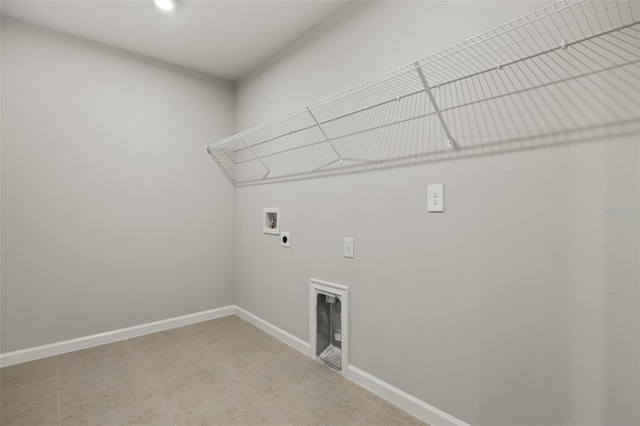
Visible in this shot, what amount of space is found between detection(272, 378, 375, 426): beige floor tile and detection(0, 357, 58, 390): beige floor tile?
5.28 feet

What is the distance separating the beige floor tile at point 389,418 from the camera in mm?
1592

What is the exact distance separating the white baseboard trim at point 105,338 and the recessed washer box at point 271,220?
3.56 ft

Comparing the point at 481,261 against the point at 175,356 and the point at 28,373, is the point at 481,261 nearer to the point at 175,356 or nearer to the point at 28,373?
the point at 175,356

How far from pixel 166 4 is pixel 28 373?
8.67ft

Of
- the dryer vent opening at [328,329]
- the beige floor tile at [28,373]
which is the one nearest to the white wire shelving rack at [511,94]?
the dryer vent opening at [328,329]

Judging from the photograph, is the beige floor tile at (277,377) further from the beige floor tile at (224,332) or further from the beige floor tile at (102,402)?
the beige floor tile at (102,402)

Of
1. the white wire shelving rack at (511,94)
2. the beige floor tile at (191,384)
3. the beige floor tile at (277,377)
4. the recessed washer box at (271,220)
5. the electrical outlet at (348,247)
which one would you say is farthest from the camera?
the recessed washer box at (271,220)

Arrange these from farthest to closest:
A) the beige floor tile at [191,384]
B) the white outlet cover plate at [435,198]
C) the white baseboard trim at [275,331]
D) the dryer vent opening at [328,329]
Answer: the white baseboard trim at [275,331] → the dryer vent opening at [328,329] → the beige floor tile at [191,384] → the white outlet cover plate at [435,198]

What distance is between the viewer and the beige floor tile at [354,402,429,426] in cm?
159

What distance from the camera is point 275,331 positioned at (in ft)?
8.82

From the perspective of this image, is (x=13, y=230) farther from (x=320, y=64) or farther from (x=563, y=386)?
(x=563, y=386)

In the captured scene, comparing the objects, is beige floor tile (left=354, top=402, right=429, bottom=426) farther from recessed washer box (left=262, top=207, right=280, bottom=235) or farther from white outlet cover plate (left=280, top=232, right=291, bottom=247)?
recessed washer box (left=262, top=207, right=280, bottom=235)

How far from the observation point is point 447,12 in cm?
151

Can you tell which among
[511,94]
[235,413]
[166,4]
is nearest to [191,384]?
[235,413]
